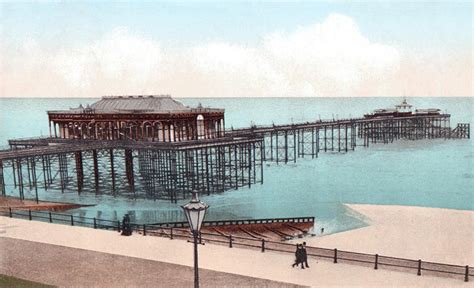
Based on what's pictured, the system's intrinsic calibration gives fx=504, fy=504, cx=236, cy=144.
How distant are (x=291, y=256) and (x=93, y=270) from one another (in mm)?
6098

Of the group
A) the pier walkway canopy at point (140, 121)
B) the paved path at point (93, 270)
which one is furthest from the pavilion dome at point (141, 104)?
the paved path at point (93, 270)

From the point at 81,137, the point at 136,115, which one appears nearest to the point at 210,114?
the point at 136,115

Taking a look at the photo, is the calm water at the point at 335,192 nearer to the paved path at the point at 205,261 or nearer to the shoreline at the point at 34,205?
the shoreline at the point at 34,205

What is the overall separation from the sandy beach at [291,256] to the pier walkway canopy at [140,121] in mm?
17099

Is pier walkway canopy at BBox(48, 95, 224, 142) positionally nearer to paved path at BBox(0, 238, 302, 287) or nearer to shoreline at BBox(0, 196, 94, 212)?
shoreline at BBox(0, 196, 94, 212)

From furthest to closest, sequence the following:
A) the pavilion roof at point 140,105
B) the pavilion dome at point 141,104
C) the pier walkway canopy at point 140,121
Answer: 1. the pavilion dome at point 141,104
2. the pavilion roof at point 140,105
3. the pier walkway canopy at point 140,121

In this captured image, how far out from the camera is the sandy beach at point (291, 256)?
13711mm

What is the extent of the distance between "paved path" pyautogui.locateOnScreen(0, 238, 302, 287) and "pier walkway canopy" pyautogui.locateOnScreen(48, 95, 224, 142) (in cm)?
2262

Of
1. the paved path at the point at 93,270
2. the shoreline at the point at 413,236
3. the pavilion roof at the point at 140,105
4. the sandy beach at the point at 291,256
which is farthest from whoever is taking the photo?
the pavilion roof at the point at 140,105

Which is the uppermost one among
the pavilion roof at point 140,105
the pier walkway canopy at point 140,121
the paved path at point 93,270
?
the pavilion roof at point 140,105

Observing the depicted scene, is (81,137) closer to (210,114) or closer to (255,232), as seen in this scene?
(210,114)

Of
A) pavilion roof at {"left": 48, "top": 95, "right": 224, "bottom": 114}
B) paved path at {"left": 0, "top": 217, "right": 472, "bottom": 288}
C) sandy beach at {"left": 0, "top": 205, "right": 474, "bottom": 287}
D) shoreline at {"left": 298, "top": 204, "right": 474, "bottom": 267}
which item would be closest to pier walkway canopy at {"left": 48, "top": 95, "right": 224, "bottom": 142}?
pavilion roof at {"left": 48, "top": 95, "right": 224, "bottom": 114}

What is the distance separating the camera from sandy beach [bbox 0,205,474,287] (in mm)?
13711

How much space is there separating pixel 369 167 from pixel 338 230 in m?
30.0
